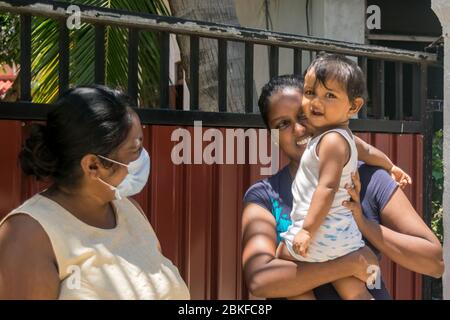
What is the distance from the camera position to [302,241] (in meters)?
2.27

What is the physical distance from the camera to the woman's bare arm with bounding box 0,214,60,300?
177 cm

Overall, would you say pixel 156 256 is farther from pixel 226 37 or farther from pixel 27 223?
pixel 226 37

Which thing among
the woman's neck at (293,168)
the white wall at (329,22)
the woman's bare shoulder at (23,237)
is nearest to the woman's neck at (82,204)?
the woman's bare shoulder at (23,237)

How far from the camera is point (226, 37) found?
128 inches

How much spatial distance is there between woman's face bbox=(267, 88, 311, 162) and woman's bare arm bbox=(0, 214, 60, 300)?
1062 millimetres

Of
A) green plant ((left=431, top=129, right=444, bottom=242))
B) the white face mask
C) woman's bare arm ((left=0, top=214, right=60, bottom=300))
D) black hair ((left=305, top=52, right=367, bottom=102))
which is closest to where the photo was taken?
woman's bare arm ((left=0, top=214, right=60, bottom=300))

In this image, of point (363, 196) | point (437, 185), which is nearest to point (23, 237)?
point (363, 196)

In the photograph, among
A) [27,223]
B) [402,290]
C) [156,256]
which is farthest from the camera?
[402,290]

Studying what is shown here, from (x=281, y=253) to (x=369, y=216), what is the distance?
36 centimetres

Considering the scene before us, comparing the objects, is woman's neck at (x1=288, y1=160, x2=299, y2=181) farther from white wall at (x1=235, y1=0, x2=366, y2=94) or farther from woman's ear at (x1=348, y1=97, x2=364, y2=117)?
white wall at (x1=235, y1=0, x2=366, y2=94)

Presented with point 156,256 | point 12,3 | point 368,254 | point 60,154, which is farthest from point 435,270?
point 12,3

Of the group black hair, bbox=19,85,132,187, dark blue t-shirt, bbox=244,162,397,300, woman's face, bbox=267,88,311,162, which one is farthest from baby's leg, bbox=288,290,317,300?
black hair, bbox=19,85,132,187

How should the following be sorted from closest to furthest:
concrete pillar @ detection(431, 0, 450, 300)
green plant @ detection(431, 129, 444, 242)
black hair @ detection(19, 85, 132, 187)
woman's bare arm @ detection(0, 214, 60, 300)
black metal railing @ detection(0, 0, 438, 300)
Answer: woman's bare arm @ detection(0, 214, 60, 300) → black hair @ detection(19, 85, 132, 187) → black metal railing @ detection(0, 0, 438, 300) → concrete pillar @ detection(431, 0, 450, 300) → green plant @ detection(431, 129, 444, 242)

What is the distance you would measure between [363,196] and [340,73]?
459mm
